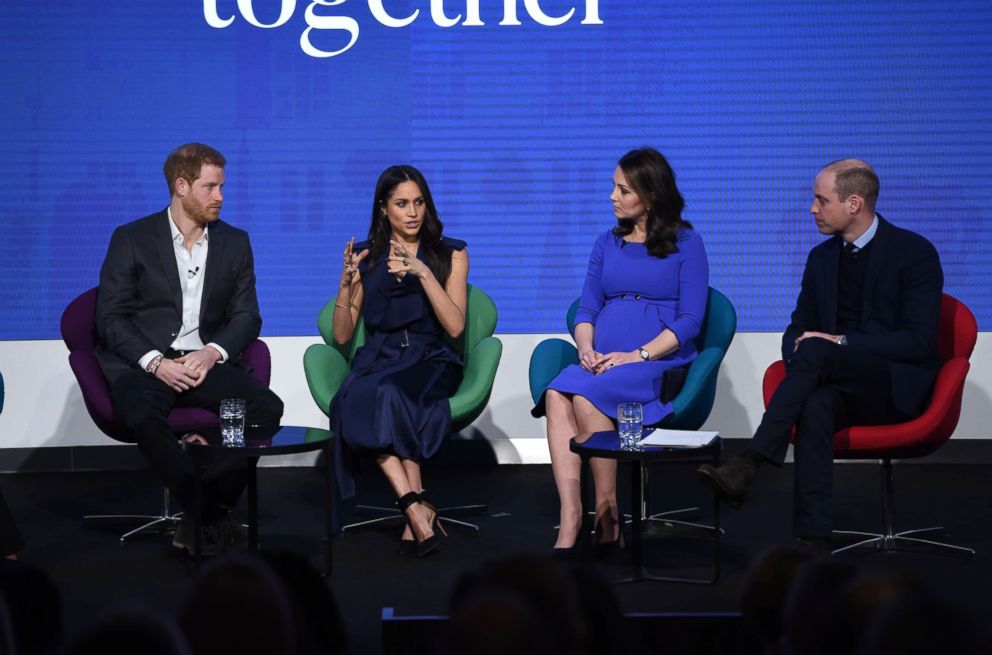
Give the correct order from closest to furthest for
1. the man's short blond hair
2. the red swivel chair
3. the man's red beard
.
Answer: the red swivel chair → the man's short blond hair → the man's red beard

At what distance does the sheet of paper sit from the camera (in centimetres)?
382

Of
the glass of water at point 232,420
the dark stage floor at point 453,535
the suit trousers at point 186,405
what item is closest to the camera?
the dark stage floor at point 453,535

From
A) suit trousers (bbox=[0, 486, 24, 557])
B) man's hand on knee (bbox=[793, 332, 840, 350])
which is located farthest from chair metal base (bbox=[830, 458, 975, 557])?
suit trousers (bbox=[0, 486, 24, 557])

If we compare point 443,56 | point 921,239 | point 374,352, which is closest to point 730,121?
point 443,56

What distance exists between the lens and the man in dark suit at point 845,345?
4.12 meters

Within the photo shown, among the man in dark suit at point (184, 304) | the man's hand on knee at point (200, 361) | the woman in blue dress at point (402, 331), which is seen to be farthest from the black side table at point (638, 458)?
the man's hand on knee at point (200, 361)

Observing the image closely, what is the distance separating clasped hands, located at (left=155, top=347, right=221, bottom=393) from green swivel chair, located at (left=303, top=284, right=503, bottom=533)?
16.0 inches

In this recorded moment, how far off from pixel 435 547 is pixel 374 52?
8.87 feet

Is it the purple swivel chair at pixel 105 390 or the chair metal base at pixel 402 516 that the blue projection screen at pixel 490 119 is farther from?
the chair metal base at pixel 402 516

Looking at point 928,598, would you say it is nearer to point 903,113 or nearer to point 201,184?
point 201,184

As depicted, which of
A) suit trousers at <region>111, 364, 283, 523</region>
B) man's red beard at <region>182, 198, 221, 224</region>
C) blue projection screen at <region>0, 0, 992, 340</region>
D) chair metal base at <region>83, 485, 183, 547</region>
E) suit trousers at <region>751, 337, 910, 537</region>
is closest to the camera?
suit trousers at <region>751, 337, 910, 537</region>

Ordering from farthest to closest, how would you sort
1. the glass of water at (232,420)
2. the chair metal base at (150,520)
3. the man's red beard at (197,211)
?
the man's red beard at (197,211) → the chair metal base at (150,520) → the glass of water at (232,420)

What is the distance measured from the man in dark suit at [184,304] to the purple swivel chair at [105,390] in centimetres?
5

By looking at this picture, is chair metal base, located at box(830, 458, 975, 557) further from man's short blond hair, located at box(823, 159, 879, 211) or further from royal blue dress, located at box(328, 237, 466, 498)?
royal blue dress, located at box(328, 237, 466, 498)
